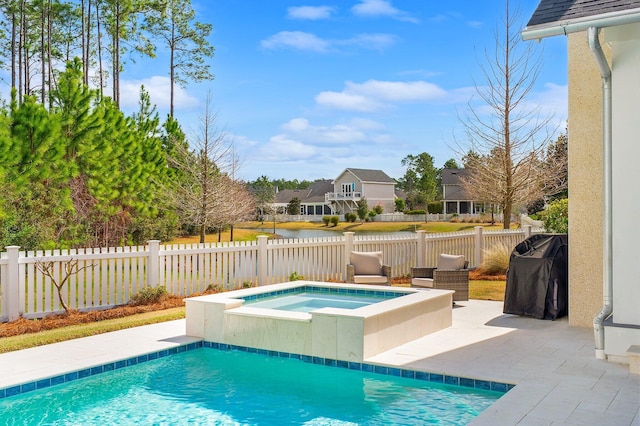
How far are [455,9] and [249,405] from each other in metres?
19.4

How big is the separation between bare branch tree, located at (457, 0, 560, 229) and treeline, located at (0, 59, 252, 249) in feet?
28.9

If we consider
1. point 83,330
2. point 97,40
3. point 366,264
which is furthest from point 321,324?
point 97,40

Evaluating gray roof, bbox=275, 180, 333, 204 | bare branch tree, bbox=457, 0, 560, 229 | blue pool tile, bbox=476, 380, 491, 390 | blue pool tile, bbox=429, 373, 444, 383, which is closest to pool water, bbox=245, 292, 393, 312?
blue pool tile, bbox=429, 373, 444, 383

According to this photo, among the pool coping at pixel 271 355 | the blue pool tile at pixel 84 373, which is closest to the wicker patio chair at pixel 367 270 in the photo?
the pool coping at pixel 271 355

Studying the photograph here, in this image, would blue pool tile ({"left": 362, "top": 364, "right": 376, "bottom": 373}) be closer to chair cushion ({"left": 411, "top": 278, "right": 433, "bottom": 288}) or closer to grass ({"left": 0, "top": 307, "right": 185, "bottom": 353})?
grass ({"left": 0, "top": 307, "right": 185, "bottom": 353})

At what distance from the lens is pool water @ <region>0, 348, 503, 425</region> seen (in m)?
5.25

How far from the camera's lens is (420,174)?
219ft

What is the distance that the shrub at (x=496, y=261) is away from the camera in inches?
585

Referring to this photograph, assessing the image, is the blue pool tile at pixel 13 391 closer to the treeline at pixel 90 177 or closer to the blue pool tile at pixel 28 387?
the blue pool tile at pixel 28 387

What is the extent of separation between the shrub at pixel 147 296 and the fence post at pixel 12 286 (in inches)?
77.9

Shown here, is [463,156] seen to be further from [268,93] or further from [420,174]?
[420,174]

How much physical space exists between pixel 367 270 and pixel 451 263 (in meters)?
1.72

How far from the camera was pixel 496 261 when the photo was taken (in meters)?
14.9

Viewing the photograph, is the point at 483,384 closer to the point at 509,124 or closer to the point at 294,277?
the point at 294,277
